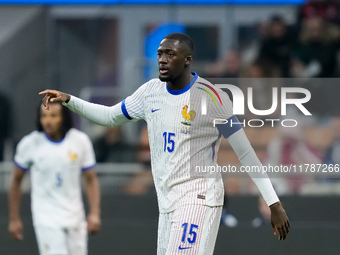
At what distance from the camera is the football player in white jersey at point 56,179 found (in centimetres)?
784

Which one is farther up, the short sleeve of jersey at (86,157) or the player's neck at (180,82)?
the player's neck at (180,82)

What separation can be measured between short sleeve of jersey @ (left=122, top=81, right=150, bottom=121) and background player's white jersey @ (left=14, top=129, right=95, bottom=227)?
2132 mm

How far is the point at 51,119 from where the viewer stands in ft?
25.8

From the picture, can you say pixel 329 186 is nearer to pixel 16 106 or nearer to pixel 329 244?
pixel 329 244

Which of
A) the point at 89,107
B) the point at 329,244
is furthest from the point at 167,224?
the point at 329,244

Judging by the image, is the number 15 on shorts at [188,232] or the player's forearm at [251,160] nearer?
the number 15 on shorts at [188,232]

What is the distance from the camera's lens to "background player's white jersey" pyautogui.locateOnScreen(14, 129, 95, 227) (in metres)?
7.87

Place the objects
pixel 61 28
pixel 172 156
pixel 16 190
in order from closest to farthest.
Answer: pixel 172 156 < pixel 16 190 < pixel 61 28

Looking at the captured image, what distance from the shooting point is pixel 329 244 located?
9539 mm

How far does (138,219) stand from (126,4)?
100 inches

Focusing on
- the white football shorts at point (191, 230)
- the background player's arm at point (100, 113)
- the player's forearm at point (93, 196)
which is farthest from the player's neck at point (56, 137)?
the white football shorts at point (191, 230)

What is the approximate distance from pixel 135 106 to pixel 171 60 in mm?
499

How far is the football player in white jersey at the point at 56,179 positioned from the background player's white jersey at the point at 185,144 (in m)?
2.33

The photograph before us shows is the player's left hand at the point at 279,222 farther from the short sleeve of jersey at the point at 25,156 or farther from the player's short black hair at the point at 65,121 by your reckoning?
the short sleeve of jersey at the point at 25,156
